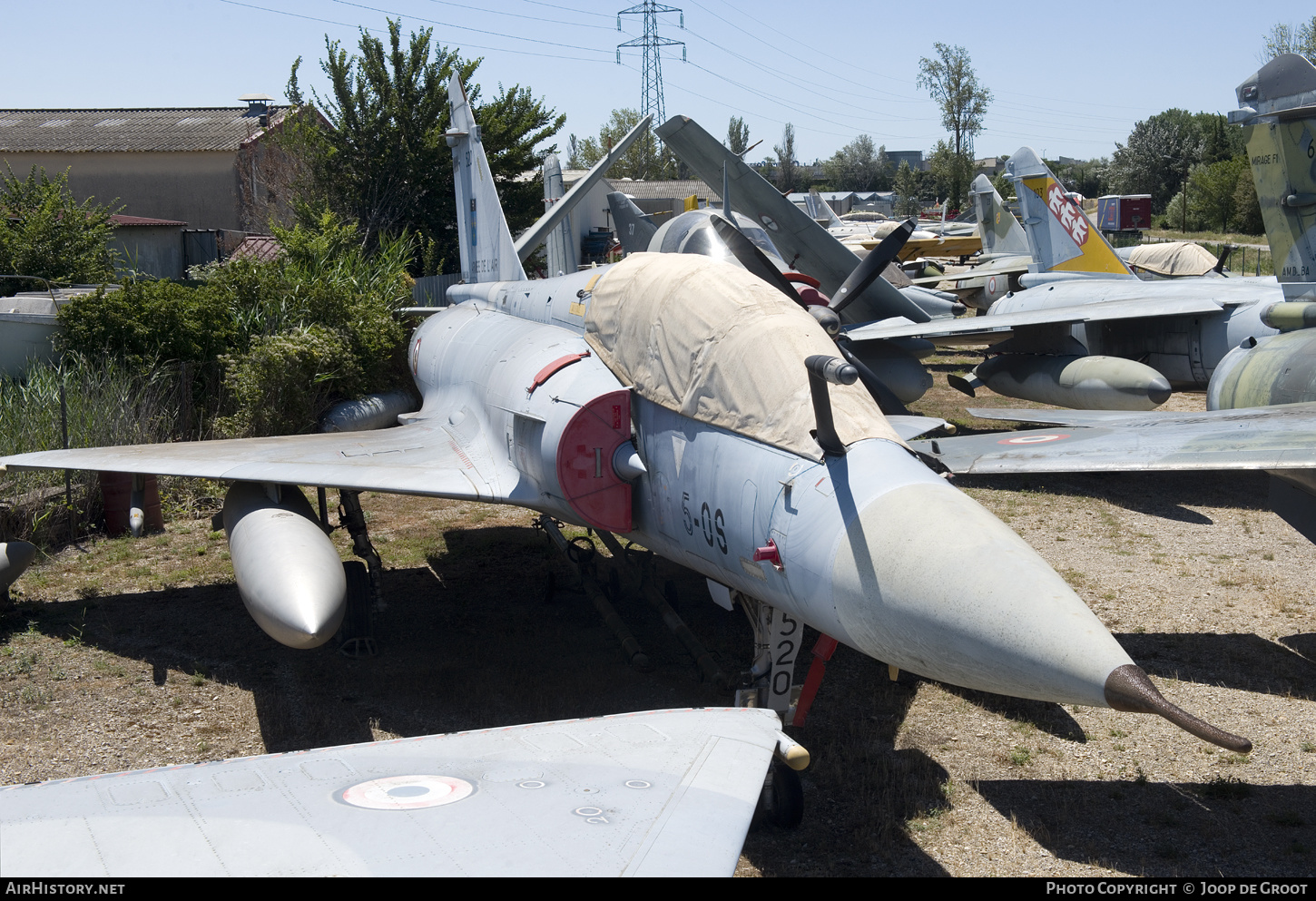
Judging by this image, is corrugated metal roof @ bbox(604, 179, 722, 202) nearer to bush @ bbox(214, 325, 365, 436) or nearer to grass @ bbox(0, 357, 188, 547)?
bush @ bbox(214, 325, 365, 436)

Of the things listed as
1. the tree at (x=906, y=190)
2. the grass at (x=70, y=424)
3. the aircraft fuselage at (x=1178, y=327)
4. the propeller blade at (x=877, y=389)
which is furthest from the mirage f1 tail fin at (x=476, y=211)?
the tree at (x=906, y=190)

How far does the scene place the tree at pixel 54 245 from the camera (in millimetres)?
15742

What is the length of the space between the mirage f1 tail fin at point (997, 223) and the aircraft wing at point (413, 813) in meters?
24.3

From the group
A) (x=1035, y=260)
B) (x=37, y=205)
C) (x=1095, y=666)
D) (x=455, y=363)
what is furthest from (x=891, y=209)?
(x=1095, y=666)

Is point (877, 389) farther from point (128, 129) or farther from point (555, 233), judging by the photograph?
point (128, 129)

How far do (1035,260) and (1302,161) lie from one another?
988 cm

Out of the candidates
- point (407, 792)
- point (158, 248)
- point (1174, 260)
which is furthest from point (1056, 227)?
point (158, 248)

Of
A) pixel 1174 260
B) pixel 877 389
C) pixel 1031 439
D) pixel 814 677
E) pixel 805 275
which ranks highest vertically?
pixel 1174 260

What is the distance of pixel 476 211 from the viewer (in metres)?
12.7

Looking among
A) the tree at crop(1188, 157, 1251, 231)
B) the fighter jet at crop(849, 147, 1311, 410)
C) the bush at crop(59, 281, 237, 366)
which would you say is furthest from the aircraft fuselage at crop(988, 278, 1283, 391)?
the tree at crop(1188, 157, 1251, 231)

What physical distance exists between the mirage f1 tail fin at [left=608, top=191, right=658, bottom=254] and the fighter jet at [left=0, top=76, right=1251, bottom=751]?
651 cm

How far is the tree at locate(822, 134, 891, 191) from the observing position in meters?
112

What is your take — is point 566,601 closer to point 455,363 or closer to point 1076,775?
point 455,363

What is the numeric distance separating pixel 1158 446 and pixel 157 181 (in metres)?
30.0
